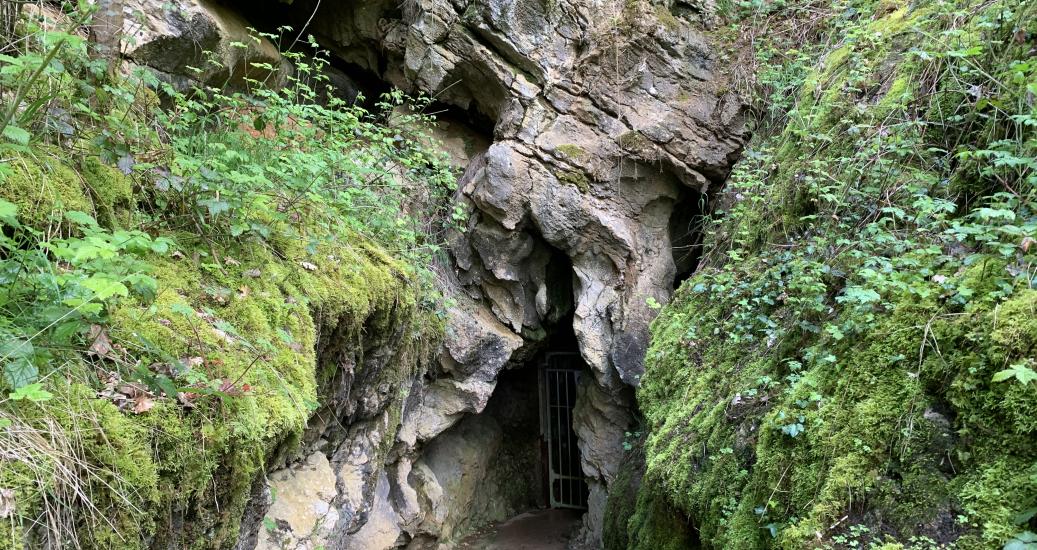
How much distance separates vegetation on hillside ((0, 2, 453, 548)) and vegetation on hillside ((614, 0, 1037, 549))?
7.50 feet

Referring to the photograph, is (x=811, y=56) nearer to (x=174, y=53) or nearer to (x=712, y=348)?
(x=712, y=348)

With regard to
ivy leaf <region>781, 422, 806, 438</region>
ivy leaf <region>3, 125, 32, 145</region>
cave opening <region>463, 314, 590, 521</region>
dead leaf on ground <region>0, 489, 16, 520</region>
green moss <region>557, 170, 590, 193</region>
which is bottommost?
cave opening <region>463, 314, 590, 521</region>

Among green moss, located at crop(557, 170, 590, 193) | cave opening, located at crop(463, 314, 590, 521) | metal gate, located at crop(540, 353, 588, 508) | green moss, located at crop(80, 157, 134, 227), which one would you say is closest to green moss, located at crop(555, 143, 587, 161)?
green moss, located at crop(557, 170, 590, 193)

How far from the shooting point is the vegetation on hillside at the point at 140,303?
1.54 metres

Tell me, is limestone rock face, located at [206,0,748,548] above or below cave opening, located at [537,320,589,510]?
above

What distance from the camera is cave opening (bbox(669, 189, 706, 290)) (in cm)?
737

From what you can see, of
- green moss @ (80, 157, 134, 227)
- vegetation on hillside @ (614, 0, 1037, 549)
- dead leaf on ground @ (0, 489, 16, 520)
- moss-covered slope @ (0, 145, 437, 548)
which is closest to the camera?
dead leaf on ground @ (0, 489, 16, 520)

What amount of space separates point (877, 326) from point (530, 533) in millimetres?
6678

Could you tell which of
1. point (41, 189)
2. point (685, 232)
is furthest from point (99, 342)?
point (685, 232)

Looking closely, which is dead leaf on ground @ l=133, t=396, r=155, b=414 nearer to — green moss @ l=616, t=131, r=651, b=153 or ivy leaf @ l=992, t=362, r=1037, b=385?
ivy leaf @ l=992, t=362, r=1037, b=385

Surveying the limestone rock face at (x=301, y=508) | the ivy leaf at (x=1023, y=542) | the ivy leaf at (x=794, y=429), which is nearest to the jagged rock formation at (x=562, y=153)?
the limestone rock face at (x=301, y=508)

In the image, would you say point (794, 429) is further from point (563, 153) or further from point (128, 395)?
point (563, 153)

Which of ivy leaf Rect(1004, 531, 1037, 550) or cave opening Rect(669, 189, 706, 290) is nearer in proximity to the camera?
ivy leaf Rect(1004, 531, 1037, 550)

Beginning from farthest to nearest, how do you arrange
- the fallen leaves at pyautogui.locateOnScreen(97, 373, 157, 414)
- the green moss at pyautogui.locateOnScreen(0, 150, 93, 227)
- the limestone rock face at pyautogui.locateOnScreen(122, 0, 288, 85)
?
the limestone rock face at pyautogui.locateOnScreen(122, 0, 288, 85)
the green moss at pyautogui.locateOnScreen(0, 150, 93, 227)
the fallen leaves at pyautogui.locateOnScreen(97, 373, 157, 414)
